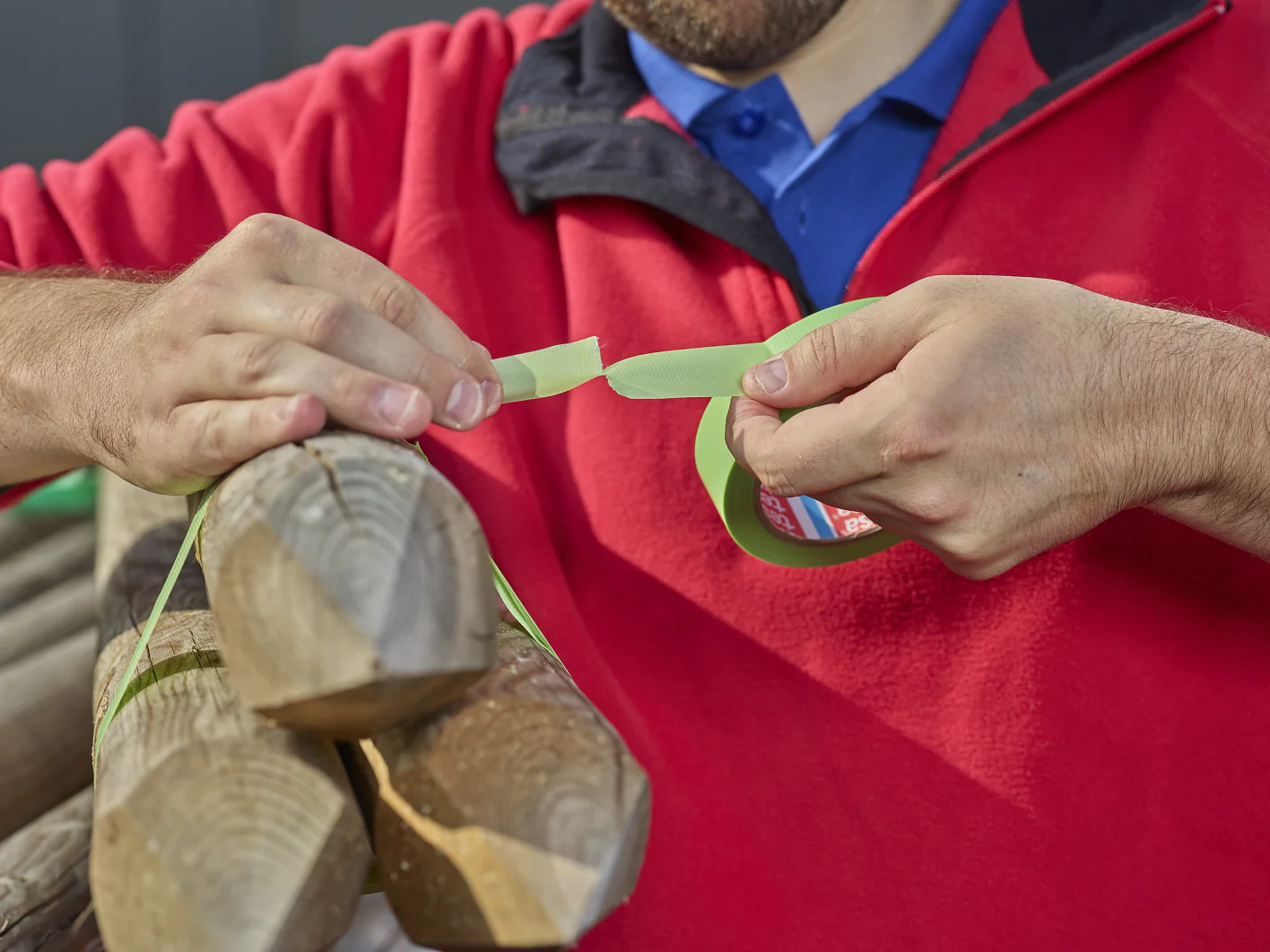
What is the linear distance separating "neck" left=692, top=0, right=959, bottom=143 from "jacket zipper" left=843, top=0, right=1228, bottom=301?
0.85ft

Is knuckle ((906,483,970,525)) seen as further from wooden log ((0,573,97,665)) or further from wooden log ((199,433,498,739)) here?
wooden log ((0,573,97,665))

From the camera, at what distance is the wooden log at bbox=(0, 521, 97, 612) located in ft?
3.97

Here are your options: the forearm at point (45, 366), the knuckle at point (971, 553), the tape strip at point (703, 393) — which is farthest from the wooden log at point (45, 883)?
the knuckle at point (971, 553)

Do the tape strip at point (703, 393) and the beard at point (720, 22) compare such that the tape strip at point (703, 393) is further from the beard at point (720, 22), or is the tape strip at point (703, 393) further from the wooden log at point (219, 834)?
Answer: the beard at point (720, 22)

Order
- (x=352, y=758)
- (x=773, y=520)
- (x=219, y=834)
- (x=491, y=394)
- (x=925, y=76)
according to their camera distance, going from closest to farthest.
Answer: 1. (x=219, y=834)
2. (x=352, y=758)
3. (x=491, y=394)
4. (x=773, y=520)
5. (x=925, y=76)

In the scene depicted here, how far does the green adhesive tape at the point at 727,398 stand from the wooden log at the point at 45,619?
2.20 ft

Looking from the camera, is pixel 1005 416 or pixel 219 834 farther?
pixel 1005 416

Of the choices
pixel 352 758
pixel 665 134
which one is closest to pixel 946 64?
pixel 665 134

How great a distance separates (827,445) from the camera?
2.47 feet

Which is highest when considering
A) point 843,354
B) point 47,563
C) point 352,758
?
point 843,354

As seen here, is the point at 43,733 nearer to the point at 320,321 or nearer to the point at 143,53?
the point at 320,321

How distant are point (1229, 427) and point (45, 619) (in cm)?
117

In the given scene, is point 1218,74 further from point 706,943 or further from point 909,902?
point 706,943

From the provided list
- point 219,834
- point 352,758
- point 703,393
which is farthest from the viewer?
point 703,393
